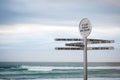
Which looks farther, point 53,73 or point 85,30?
point 53,73

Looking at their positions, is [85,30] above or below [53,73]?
above

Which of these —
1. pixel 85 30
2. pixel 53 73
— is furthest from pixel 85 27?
Result: pixel 53 73

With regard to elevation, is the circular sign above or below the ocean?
above

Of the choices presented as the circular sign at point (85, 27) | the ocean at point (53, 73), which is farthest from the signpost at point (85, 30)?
the ocean at point (53, 73)

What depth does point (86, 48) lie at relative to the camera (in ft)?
10.8

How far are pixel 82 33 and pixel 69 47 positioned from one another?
0.61 feet

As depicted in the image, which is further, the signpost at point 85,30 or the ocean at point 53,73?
the ocean at point 53,73

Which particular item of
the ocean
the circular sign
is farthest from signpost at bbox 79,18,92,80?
the ocean

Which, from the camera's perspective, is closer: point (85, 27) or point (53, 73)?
point (85, 27)

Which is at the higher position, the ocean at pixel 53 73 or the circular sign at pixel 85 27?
the circular sign at pixel 85 27

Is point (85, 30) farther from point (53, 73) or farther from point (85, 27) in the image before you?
point (53, 73)

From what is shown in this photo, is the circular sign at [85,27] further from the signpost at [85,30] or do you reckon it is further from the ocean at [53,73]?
the ocean at [53,73]

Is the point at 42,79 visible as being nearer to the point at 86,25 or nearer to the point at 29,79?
the point at 29,79

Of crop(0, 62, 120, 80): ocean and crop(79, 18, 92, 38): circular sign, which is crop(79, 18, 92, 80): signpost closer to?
A: crop(79, 18, 92, 38): circular sign
